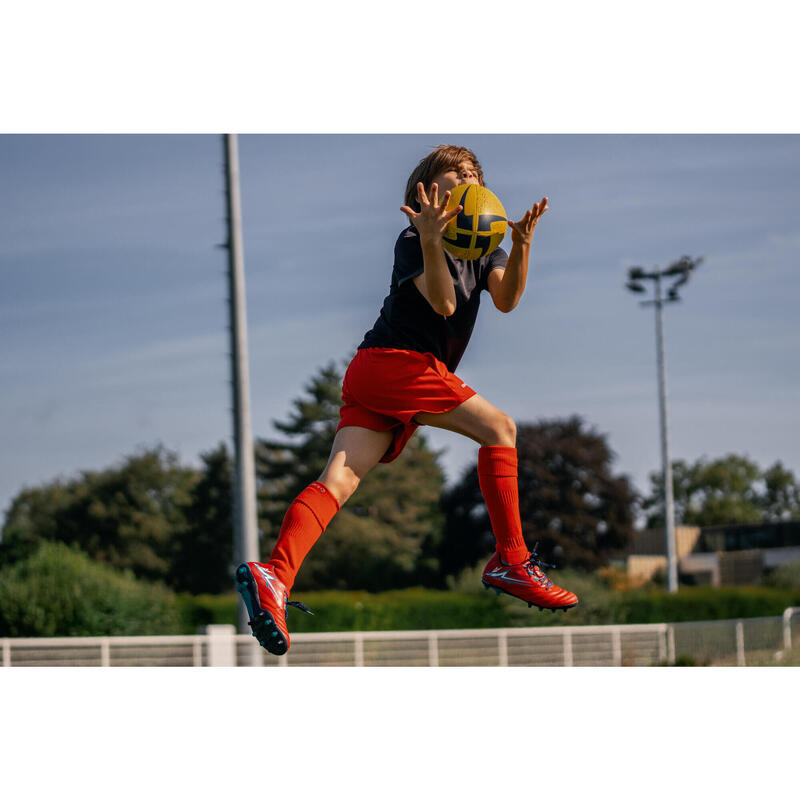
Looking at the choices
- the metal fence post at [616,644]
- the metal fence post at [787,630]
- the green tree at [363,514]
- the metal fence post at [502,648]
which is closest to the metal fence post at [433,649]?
the metal fence post at [502,648]

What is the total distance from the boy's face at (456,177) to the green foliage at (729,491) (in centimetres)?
6673

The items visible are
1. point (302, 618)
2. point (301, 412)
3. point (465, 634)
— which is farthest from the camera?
point (301, 412)

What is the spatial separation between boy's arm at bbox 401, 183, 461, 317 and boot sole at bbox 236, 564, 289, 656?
3.52ft

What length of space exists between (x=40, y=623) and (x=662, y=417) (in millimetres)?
17259

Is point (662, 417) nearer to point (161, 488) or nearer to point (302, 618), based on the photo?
point (302, 618)

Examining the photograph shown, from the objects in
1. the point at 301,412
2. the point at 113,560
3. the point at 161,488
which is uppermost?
the point at 301,412

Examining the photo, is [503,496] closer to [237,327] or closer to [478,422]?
[478,422]

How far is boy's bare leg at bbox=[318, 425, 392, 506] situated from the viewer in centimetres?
369

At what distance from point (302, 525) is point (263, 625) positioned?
1.35 ft

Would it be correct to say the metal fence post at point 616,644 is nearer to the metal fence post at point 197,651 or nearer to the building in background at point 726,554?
the metal fence post at point 197,651

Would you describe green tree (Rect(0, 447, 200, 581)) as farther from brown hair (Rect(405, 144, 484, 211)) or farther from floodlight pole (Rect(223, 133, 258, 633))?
brown hair (Rect(405, 144, 484, 211))

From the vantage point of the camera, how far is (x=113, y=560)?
41688 mm
